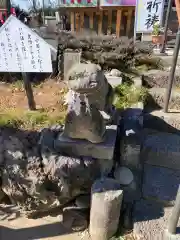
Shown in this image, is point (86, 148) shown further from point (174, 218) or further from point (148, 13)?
point (148, 13)

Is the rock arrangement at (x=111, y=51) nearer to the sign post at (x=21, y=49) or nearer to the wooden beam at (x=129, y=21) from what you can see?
the sign post at (x=21, y=49)

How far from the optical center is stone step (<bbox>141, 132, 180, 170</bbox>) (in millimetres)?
3393

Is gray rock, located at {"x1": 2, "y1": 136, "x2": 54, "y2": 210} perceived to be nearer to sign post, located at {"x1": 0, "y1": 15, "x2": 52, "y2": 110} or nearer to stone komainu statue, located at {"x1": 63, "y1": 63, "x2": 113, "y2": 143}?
stone komainu statue, located at {"x1": 63, "y1": 63, "x2": 113, "y2": 143}

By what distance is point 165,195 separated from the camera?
288cm

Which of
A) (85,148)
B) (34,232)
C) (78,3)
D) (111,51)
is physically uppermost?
(78,3)

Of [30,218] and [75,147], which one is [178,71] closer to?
[75,147]

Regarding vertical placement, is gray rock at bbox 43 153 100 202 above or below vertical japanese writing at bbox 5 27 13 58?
below

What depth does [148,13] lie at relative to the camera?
20.6 ft

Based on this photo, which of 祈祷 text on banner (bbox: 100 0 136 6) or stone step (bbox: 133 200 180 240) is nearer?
stone step (bbox: 133 200 180 240)

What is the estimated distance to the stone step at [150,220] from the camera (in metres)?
2.47

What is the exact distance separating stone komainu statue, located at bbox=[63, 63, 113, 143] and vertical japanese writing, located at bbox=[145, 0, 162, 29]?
4434mm

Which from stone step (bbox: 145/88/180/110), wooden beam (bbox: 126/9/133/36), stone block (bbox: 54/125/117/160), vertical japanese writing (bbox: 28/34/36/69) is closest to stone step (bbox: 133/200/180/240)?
stone block (bbox: 54/125/117/160)

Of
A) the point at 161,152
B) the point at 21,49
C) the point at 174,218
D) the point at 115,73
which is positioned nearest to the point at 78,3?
the point at 115,73

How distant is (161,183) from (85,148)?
3.37ft
